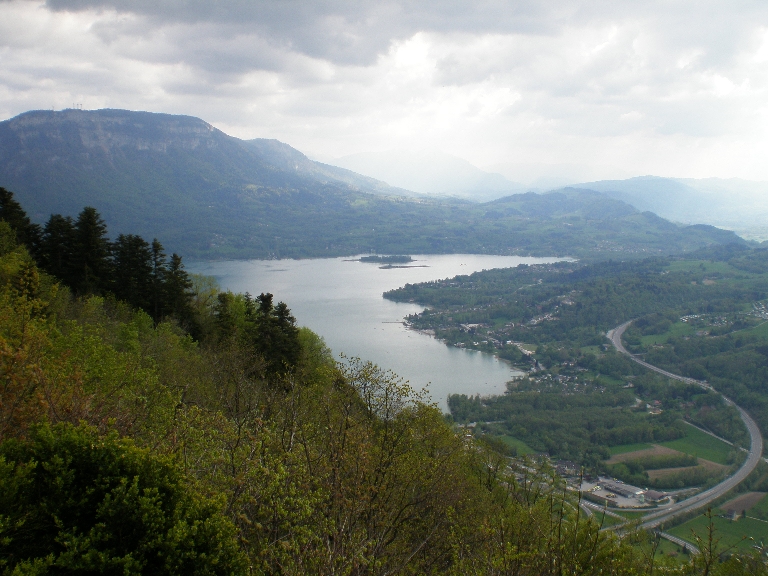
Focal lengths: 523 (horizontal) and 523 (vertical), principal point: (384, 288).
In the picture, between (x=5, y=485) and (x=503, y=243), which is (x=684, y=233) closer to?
(x=503, y=243)

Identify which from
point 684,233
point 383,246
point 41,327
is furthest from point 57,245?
point 684,233

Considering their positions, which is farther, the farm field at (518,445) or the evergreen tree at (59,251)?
the farm field at (518,445)

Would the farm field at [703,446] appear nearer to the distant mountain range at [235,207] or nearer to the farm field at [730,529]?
the farm field at [730,529]

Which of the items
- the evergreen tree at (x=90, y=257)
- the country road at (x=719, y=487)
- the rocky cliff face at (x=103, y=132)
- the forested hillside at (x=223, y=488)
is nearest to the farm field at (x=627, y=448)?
the country road at (x=719, y=487)

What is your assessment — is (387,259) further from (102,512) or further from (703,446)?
(102,512)

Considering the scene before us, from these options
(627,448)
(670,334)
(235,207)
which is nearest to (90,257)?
(627,448)

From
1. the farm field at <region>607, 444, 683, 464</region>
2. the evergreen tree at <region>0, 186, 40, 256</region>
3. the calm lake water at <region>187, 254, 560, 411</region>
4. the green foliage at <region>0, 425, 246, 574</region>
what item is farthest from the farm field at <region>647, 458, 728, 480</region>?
the evergreen tree at <region>0, 186, 40, 256</region>
